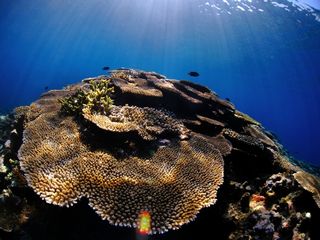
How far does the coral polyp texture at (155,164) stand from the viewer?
3.84m

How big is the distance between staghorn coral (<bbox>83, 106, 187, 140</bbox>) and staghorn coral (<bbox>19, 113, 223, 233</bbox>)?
41cm

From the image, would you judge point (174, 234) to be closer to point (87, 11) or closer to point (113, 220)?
point (113, 220)

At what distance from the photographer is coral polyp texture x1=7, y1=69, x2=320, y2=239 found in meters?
3.84

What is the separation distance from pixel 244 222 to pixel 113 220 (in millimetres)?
2313

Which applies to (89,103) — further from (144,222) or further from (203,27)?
(203,27)

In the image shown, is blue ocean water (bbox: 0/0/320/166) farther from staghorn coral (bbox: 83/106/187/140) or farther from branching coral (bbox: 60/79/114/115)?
staghorn coral (bbox: 83/106/187/140)

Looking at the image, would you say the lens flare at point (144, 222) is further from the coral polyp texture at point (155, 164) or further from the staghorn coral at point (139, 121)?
the staghorn coral at point (139, 121)

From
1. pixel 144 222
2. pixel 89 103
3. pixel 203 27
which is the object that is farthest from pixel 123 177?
pixel 203 27

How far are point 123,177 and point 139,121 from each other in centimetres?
173

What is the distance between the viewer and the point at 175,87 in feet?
24.6

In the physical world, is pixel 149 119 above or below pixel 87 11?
above

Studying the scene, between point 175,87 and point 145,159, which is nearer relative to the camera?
point 145,159

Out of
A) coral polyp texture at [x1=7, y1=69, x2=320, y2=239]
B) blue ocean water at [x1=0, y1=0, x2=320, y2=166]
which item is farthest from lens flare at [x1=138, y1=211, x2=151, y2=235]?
blue ocean water at [x1=0, y1=0, x2=320, y2=166]

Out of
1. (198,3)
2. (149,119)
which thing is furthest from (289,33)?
(149,119)
